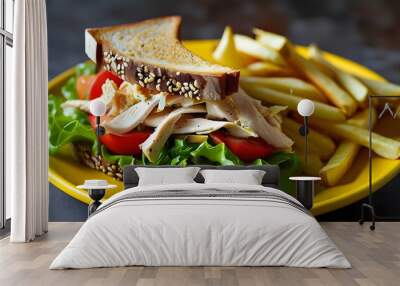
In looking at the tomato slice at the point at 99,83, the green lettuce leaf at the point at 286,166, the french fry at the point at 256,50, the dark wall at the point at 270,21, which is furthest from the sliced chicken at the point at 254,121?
the tomato slice at the point at 99,83

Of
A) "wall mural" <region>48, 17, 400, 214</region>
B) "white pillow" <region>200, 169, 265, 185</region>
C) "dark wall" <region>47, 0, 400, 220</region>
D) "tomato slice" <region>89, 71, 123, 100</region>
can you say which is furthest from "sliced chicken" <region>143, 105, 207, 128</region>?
"dark wall" <region>47, 0, 400, 220</region>

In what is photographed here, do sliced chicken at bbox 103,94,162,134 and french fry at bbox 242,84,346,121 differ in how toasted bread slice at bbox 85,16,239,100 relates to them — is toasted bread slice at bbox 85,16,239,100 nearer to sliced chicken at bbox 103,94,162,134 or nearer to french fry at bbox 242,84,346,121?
sliced chicken at bbox 103,94,162,134

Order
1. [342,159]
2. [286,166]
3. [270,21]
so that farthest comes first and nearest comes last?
[270,21] → [286,166] → [342,159]

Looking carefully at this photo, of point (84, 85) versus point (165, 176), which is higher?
point (84, 85)

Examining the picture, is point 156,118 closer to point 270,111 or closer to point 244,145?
point 244,145

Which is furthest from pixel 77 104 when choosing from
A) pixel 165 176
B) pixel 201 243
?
pixel 201 243

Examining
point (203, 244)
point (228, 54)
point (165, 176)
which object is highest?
point (228, 54)

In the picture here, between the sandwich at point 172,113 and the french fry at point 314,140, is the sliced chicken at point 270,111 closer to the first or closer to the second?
the sandwich at point 172,113
